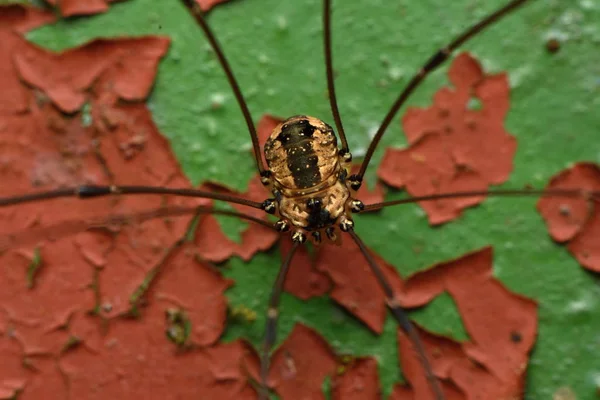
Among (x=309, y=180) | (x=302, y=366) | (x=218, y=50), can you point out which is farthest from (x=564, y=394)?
(x=218, y=50)

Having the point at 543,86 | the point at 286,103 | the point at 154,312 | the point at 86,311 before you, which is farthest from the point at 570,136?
the point at 86,311

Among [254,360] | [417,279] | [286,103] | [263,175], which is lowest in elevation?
[254,360]

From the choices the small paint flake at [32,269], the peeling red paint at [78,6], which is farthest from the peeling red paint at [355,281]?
the peeling red paint at [78,6]

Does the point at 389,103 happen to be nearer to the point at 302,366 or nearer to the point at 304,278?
the point at 304,278

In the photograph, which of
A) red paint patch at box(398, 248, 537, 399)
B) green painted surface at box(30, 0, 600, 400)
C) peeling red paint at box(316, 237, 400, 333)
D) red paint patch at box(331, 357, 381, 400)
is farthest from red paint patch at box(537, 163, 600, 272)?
red paint patch at box(331, 357, 381, 400)

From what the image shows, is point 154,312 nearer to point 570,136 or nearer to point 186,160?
point 186,160

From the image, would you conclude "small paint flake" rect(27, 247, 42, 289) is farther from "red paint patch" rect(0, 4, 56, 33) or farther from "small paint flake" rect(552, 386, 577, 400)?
"small paint flake" rect(552, 386, 577, 400)
